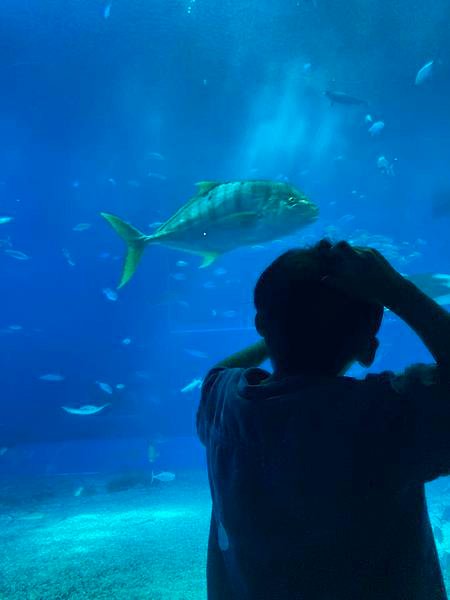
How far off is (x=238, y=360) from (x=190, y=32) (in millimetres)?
9586

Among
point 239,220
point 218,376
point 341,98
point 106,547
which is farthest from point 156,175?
point 218,376

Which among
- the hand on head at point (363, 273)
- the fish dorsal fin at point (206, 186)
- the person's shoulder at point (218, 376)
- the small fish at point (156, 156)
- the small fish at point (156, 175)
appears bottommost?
the person's shoulder at point (218, 376)

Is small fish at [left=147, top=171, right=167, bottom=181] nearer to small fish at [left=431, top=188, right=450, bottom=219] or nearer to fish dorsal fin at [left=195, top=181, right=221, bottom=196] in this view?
small fish at [left=431, top=188, right=450, bottom=219]

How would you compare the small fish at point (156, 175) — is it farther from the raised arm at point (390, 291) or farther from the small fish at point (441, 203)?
the raised arm at point (390, 291)

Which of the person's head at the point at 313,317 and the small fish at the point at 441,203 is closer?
the person's head at the point at 313,317

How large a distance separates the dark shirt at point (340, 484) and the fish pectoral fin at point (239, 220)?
309cm

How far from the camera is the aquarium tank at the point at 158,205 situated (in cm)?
605

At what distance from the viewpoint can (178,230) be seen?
4.51 m

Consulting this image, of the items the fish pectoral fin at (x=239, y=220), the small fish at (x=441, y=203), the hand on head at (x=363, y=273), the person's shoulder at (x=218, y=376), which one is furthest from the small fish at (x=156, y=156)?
the hand on head at (x=363, y=273)

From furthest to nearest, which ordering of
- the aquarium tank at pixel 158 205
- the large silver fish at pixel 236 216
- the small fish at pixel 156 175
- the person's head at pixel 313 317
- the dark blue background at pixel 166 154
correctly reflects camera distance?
the small fish at pixel 156 175
the dark blue background at pixel 166 154
the aquarium tank at pixel 158 205
the large silver fish at pixel 236 216
the person's head at pixel 313 317

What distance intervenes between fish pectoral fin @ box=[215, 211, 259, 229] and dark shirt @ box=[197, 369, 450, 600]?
309cm

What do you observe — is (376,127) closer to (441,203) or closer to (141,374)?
(441,203)

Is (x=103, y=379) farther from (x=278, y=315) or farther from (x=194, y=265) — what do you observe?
(x=278, y=315)

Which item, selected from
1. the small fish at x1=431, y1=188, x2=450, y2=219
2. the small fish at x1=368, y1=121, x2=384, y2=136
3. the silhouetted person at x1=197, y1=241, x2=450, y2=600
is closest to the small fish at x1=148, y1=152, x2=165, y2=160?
the small fish at x1=368, y1=121, x2=384, y2=136
